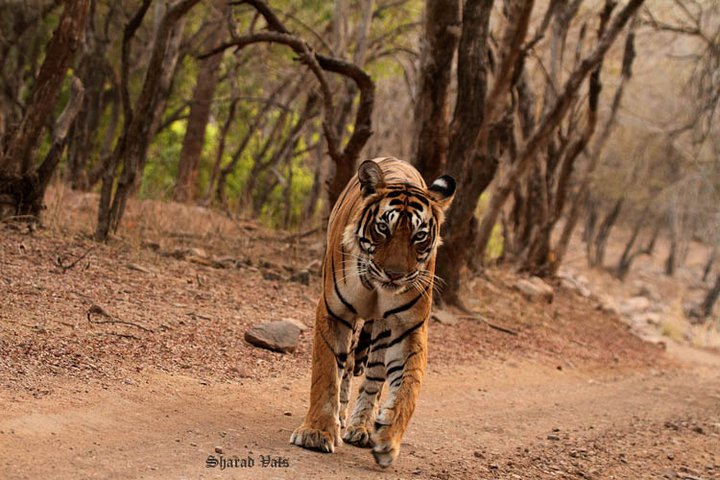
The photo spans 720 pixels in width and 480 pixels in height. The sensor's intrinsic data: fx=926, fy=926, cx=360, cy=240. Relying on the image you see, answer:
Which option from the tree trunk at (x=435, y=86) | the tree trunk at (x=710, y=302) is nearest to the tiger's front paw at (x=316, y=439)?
the tree trunk at (x=435, y=86)

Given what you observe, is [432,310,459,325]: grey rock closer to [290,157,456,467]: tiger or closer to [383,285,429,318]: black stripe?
[290,157,456,467]: tiger

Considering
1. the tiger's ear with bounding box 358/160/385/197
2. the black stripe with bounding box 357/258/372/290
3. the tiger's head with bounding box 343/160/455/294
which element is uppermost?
the tiger's ear with bounding box 358/160/385/197

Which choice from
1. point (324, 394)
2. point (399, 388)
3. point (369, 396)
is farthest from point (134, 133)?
point (399, 388)

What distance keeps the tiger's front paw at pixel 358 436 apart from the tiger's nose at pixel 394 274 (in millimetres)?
1141

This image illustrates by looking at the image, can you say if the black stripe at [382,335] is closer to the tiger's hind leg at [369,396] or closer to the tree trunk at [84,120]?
the tiger's hind leg at [369,396]

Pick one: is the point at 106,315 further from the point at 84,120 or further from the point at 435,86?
the point at 84,120

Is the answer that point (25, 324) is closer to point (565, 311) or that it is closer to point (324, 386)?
point (324, 386)

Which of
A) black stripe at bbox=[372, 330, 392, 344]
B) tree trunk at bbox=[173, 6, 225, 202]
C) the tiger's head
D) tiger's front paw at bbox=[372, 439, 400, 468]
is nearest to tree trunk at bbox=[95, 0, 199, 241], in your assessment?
black stripe at bbox=[372, 330, 392, 344]

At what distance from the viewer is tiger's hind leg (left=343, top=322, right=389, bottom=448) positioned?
564cm

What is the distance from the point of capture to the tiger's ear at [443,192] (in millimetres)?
5461

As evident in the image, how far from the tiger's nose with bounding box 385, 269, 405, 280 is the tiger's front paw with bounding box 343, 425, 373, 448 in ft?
3.74

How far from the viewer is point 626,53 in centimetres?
1816

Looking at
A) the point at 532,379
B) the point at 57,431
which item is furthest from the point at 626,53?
the point at 57,431

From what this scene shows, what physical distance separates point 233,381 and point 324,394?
1.77 metres
